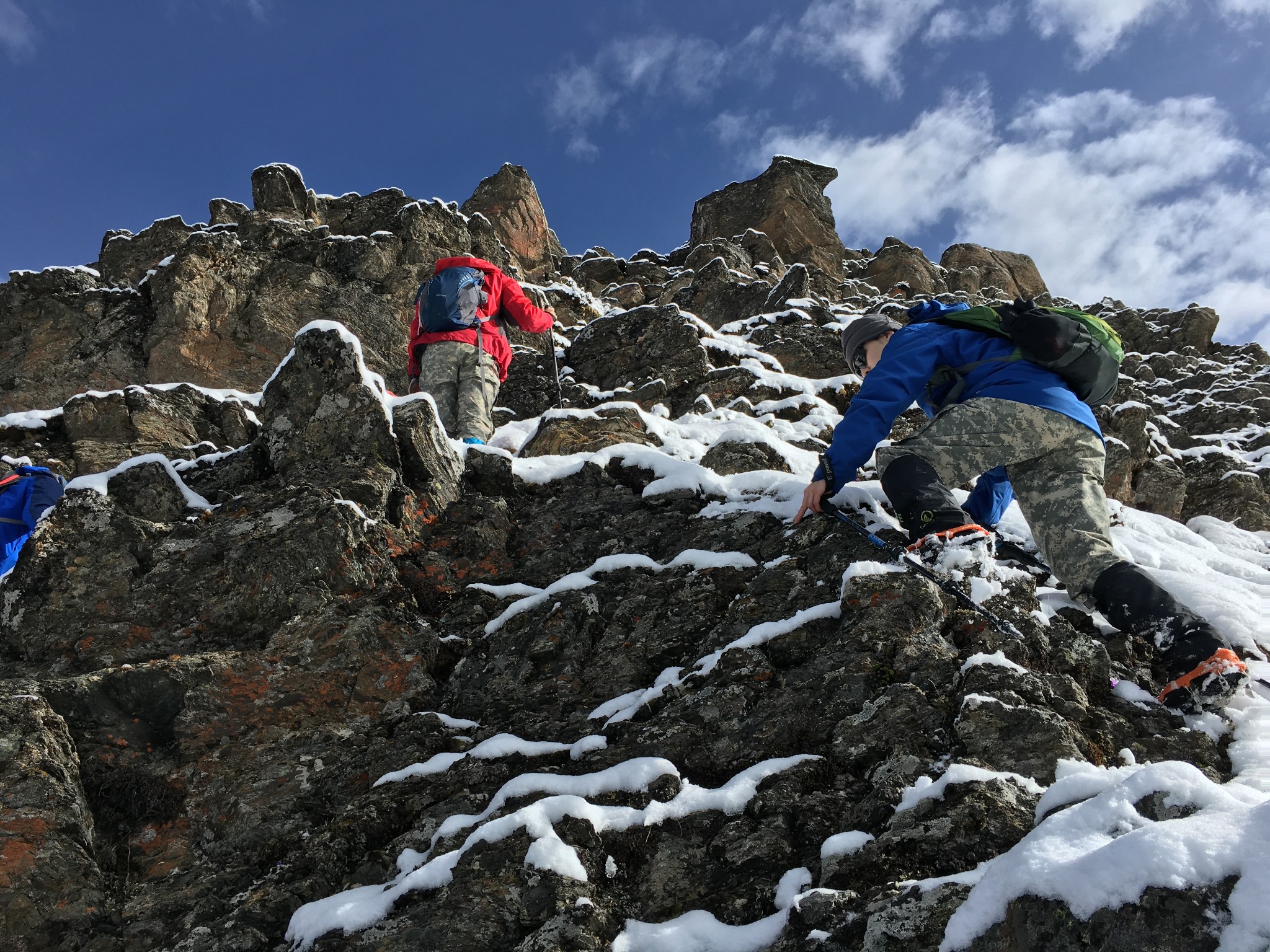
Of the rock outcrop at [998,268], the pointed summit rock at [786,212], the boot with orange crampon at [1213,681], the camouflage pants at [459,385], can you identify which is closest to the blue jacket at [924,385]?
the boot with orange crampon at [1213,681]

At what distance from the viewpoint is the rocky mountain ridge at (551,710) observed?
2885mm

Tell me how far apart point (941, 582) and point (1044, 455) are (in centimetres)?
124

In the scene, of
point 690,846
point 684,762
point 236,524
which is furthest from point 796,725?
point 236,524

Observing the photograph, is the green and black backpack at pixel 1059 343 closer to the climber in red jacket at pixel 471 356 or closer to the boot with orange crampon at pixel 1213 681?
the boot with orange crampon at pixel 1213 681

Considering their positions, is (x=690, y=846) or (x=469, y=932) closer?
(x=469, y=932)

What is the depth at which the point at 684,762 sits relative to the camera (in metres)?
3.71

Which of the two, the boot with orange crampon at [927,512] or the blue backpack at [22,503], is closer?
the boot with orange crampon at [927,512]

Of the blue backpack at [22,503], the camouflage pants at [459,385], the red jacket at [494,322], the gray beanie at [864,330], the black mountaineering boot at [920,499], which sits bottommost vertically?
the black mountaineering boot at [920,499]

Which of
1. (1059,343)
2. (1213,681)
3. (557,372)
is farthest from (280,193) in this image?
(1213,681)

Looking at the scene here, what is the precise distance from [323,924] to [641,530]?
11.8 ft

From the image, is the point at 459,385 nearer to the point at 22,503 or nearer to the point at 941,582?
the point at 22,503

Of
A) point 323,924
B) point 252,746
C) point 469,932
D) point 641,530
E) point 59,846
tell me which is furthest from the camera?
point 641,530

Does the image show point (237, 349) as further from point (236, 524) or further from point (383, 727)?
point (383, 727)

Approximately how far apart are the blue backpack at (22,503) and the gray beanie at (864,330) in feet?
23.4
